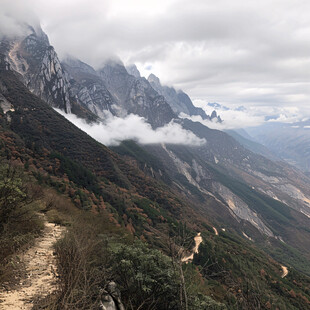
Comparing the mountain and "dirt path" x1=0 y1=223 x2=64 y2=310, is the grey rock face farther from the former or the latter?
"dirt path" x1=0 y1=223 x2=64 y2=310

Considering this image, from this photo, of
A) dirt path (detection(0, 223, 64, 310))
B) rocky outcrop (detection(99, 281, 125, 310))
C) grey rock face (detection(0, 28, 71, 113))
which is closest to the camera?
dirt path (detection(0, 223, 64, 310))

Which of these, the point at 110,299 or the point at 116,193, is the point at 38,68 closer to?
the point at 116,193

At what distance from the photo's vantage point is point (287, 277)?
7294cm

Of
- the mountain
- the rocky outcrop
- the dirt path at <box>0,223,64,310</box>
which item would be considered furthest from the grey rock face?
the rocky outcrop

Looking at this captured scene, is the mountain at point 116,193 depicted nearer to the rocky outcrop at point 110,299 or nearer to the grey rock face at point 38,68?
the grey rock face at point 38,68

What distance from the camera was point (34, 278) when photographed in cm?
1000

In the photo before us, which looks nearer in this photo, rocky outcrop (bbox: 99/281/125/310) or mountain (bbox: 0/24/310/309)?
rocky outcrop (bbox: 99/281/125/310)

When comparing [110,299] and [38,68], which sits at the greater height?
[38,68]

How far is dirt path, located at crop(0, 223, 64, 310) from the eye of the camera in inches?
323

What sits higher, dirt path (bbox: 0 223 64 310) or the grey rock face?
the grey rock face

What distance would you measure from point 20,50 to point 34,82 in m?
47.2

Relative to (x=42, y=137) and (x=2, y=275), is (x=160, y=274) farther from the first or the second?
(x=42, y=137)

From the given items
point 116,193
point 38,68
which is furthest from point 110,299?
point 38,68

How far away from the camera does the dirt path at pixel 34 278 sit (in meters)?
8.20
